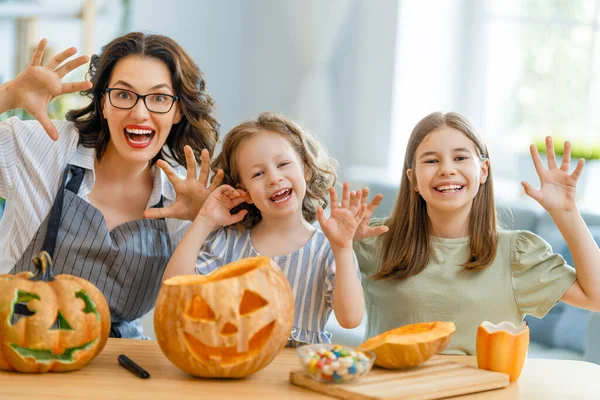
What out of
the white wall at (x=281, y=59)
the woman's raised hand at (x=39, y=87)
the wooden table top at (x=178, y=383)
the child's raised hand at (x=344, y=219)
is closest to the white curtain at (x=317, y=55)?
the white wall at (x=281, y=59)

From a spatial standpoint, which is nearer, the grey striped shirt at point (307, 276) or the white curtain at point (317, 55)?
the grey striped shirt at point (307, 276)

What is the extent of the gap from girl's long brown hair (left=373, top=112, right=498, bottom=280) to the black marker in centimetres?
70

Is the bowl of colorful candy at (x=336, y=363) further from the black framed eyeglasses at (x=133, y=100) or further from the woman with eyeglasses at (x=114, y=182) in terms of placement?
the black framed eyeglasses at (x=133, y=100)

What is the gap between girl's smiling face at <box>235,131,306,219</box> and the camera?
70.7 inches

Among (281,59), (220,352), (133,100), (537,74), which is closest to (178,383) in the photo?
(220,352)

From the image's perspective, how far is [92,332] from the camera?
1.32 metres

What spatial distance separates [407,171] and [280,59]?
3094 millimetres

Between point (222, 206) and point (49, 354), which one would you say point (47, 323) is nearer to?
point (49, 354)

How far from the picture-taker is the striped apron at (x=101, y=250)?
75.5 inches

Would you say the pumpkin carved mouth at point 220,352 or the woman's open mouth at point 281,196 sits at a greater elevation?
the woman's open mouth at point 281,196

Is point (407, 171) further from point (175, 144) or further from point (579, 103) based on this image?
point (579, 103)

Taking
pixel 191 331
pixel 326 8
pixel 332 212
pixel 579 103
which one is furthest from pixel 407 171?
pixel 326 8

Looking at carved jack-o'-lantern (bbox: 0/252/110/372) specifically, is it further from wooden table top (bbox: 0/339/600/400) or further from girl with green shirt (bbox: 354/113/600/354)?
girl with green shirt (bbox: 354/113/600/354)

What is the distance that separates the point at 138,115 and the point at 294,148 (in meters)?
0.39
